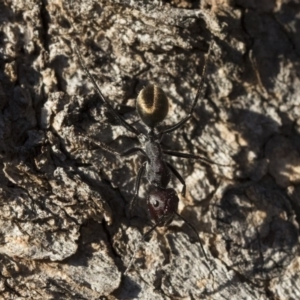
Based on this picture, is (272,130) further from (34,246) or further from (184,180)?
(34,246)

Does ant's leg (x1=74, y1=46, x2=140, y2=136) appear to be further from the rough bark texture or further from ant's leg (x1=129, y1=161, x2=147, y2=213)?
ant's leg (x1=129, y1=161, x2=147, y2=213)

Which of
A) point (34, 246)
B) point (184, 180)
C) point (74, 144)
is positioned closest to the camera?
point (34, 246)

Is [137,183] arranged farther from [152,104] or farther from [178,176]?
[152,104]

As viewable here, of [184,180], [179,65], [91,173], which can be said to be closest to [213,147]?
[184,180]

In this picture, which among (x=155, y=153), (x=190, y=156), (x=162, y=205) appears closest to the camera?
(x=162, y=205)

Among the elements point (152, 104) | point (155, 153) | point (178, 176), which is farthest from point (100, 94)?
point (178, 176)

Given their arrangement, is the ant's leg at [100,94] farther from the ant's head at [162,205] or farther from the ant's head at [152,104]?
the ant's head at [162,205]

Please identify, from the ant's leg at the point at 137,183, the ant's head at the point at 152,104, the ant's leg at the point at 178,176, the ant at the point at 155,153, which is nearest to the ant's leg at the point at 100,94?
the ant at the point at 155,153
